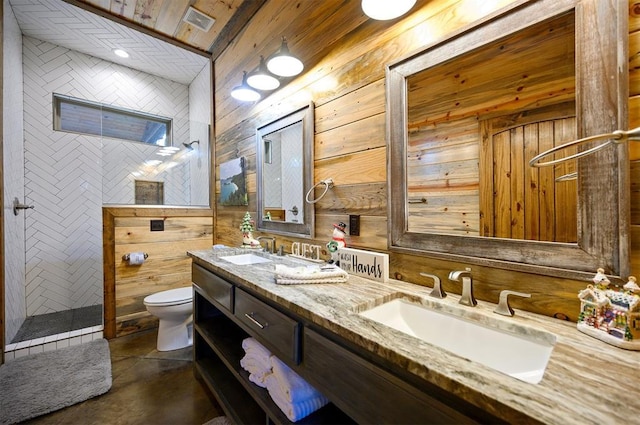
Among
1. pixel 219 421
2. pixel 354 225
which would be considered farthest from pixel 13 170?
pixel 354 225

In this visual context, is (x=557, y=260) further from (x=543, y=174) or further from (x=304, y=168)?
(x=304, y=168)

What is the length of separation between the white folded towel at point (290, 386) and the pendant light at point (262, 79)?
5.67 ft

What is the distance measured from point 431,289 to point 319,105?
47.2 inches

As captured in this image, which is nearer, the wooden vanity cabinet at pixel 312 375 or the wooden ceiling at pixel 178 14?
the wooden vanity cabinet at pixel 312 375

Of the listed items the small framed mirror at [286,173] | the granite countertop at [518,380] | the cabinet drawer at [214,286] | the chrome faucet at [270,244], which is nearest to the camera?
the granite countertop at [518,380]

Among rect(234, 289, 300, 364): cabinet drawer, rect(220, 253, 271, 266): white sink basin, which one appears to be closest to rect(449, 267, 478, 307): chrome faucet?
rect(234, 289, 300, 364): cabinet drawer

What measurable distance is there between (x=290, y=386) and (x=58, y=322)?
9.69ft

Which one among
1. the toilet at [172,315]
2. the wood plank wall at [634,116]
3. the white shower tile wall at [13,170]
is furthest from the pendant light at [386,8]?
the white shower tile wall at [13,170]

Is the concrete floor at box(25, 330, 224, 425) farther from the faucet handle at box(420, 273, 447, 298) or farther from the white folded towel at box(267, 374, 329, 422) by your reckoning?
the faucet handle at box(420, 273, 447, 298)

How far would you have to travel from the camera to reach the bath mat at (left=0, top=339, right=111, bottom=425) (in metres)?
1.61

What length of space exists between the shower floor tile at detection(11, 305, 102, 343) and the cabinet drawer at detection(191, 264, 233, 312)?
1.69 m

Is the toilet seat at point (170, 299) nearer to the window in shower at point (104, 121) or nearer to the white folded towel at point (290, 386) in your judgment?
the white folded towel at point (290, 386)

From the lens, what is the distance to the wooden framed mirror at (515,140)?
74 cm

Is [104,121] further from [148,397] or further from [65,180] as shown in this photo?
[148,397]
